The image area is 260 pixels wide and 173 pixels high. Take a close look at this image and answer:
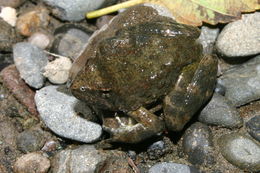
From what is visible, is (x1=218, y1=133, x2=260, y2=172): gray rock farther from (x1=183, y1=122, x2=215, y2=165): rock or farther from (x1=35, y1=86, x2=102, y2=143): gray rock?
(x1=35, y1=86, x2=102, y2=143): gray rock

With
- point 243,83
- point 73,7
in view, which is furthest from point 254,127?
point 73,7

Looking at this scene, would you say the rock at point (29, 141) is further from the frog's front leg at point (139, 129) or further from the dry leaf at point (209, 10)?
the dry leaf at point (209, 10)

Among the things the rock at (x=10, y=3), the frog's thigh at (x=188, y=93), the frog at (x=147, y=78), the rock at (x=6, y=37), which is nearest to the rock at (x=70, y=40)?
the rock at (x=6, y=37)

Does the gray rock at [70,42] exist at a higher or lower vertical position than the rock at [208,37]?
lower

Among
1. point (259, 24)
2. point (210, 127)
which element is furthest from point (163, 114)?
point (259, 24)

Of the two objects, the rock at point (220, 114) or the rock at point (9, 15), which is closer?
the rock at point (220, 114)

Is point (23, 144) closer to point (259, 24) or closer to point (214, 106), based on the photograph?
point (214, 106)
